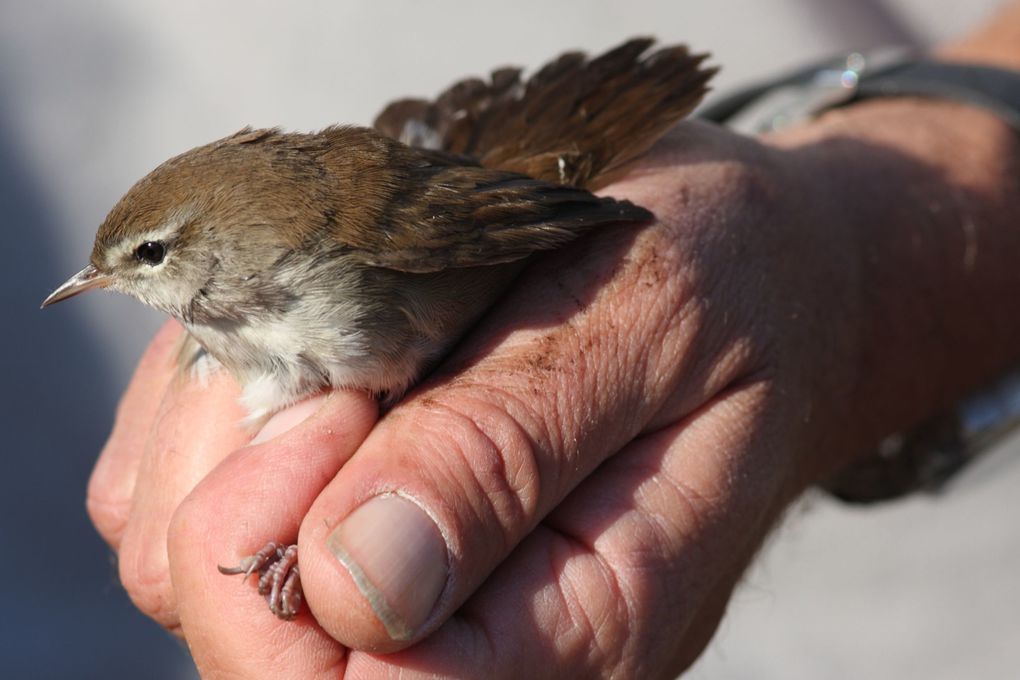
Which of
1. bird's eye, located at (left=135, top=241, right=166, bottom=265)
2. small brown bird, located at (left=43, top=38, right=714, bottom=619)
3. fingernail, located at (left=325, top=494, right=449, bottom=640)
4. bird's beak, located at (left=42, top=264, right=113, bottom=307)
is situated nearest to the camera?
fingernail, located at (left=325, top=494, right=449, bottom=640)

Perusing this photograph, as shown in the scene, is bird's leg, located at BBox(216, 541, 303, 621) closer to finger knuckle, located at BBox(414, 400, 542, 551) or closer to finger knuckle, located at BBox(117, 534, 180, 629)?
finger knuckle, located at BBox(414, 400, 542, 551)

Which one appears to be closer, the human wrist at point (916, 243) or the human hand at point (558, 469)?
the human hand at point (558, 469)

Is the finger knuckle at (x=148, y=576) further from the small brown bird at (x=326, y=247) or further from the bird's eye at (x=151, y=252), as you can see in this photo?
the bird's eye at (x=151, y=252)

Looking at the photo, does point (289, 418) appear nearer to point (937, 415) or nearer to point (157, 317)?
point (157, 317)

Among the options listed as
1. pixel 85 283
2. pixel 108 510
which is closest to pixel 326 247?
pixel 85 283

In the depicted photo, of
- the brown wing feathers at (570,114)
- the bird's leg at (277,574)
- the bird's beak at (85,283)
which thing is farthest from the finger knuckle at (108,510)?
the brown wing feathers at (570,114)

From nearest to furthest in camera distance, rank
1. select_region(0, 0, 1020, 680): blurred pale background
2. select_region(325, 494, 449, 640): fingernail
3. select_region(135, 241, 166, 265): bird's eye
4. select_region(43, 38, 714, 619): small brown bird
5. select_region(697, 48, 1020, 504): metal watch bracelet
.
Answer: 1. select_region(325, 494, 449, 640): fingernail
2. select_region(43, 38, 714, 619): small brown bird
3. select_region(135, 241, 166, 265): bird's eye
4. select_region(697, 48, 1020, 504): metal watch bracelet
5. select_region(0, 0, 1020, 680): blurred pale background

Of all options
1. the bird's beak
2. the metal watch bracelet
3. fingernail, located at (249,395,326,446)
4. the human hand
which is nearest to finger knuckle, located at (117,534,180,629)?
the human hand

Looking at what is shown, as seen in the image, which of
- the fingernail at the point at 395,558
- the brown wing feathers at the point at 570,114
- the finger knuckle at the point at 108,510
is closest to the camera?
the fingernail at the point at 395,558
